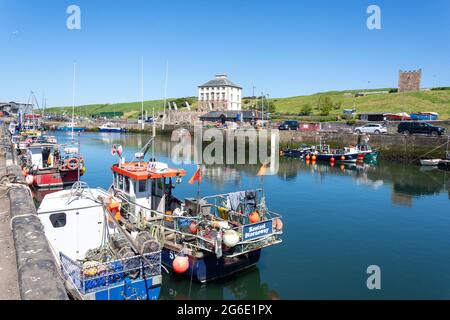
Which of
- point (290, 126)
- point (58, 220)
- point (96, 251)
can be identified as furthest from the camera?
point (290, 126)

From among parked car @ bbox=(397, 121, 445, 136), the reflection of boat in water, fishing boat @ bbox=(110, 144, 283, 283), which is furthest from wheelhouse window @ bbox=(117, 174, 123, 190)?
parked car @ bbox=(397, 121, 445, 136)

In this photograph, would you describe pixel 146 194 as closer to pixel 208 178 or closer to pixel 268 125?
pixel 208 178

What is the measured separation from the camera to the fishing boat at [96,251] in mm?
8648

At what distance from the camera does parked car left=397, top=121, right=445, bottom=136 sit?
45.7m

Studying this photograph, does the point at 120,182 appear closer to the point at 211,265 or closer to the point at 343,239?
the point at 211,265

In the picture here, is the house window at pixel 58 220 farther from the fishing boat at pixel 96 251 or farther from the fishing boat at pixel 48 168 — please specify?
the fishing boat at pixel 48 168

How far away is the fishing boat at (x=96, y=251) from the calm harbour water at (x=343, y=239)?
2.70 metres

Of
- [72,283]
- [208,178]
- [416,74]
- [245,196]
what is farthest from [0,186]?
[416,74]

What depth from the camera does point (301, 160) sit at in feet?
155

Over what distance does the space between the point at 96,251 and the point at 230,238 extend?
12.8 ft

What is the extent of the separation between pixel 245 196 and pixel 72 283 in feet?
23.9

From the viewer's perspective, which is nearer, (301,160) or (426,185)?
(426,185)

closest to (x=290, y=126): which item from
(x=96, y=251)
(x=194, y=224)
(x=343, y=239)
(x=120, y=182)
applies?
(x=343, y=239)

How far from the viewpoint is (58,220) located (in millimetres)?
10617
